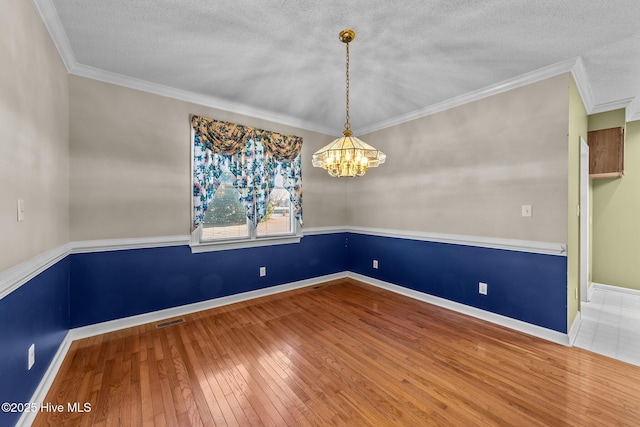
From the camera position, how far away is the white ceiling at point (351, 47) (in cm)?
195

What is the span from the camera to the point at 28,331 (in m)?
1.76

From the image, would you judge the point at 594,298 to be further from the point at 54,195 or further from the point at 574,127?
the point at 54,195

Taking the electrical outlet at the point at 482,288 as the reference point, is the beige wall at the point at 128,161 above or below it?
above

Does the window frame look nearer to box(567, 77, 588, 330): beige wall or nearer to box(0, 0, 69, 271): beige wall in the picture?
box(0, 0, 69, 271): beige wall

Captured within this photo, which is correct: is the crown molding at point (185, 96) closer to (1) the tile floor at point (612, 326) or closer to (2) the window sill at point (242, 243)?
(2) the window sill at point (242, 243)

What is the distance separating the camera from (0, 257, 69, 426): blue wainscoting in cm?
146

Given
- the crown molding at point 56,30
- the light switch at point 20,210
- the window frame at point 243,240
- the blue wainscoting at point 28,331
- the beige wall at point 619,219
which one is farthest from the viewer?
the beige wall at point 619,219

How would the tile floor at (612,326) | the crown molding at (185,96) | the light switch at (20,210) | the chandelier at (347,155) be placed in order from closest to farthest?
1. the light switch at (20,210)
2. the chandelier at (347,155)
3. the tile floor at (612,326)
4. the crown molding at (185,96)

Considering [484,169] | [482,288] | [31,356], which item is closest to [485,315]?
[482,288]

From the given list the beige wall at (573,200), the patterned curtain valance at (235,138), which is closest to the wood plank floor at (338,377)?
the beige wall at (573,200)

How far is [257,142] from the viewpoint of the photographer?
12.9ft

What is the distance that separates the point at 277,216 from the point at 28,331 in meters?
2.92

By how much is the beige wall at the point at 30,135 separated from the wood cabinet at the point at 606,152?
5880 millimetres

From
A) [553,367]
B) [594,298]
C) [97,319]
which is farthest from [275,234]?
[594,298]
